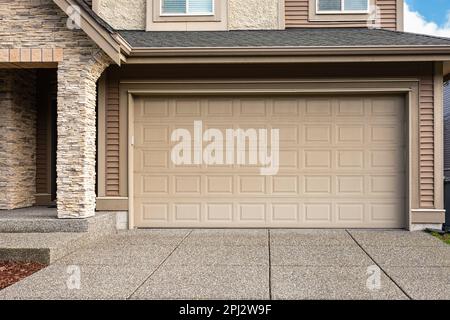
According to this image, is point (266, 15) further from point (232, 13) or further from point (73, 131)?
point (73, 131)

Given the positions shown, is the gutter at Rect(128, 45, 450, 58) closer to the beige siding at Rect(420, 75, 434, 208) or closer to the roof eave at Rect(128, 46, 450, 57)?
the roof eave at Rect(128, 46, 450, 57)

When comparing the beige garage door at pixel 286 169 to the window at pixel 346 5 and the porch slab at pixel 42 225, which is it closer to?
the porch slab at pixel 42 225

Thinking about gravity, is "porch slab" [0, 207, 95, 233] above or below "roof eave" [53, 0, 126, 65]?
below

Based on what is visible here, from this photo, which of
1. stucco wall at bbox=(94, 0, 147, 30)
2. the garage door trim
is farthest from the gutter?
stucco wall at bbox=(94, 0, 147, 30)

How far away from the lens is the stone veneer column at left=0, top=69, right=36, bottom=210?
9016 millimetres

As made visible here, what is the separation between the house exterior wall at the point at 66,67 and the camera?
25.2ft

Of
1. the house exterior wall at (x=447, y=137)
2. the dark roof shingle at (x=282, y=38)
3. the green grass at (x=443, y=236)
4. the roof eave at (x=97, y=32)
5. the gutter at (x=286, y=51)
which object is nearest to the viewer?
the roof eave at (x=97, y=32)

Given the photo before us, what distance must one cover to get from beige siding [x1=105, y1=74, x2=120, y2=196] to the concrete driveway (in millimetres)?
1193

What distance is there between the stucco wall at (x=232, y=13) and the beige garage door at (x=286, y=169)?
2.11 m

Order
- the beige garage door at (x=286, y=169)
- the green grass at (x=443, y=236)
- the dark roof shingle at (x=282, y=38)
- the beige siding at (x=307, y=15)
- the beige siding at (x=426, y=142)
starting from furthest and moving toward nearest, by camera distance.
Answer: the beige siding at (x=307, y=15) < the beige garage door at (x=286, y=169) < the beige siding at (x=426, y=142) < the dark roof shingle at (x=282, y=38) < the green grass at (x=443, y=236)

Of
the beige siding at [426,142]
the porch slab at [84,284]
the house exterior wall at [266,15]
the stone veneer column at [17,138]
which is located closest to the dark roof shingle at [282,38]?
the house exterior wall at [266,15]

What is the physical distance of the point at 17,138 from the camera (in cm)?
923

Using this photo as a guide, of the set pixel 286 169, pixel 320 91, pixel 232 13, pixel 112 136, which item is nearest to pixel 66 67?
pixel 112 136

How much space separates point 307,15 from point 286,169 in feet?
12.0
